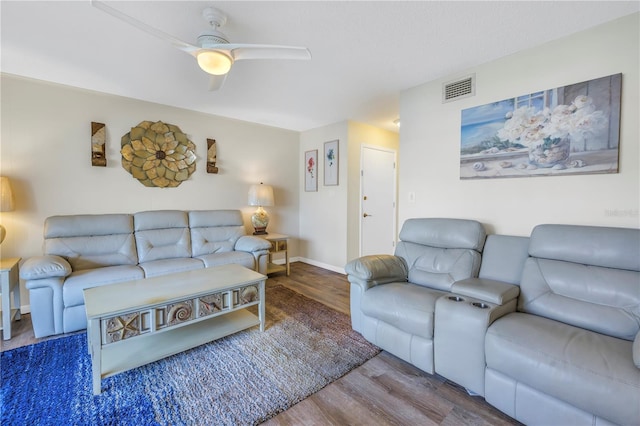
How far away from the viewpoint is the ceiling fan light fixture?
1.81m

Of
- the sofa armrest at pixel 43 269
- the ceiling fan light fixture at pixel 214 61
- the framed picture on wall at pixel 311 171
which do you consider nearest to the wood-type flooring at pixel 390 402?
the sofa armrest at pixel 43 269

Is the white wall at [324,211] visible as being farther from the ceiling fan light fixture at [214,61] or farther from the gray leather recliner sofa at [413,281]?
the ceiling fan light fixture at [214,61]

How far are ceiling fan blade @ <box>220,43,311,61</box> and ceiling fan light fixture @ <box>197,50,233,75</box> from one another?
0.04 meters

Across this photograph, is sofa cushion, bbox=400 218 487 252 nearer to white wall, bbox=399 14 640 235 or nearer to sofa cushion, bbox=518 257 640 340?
white wall, bbox=399 14 640 235

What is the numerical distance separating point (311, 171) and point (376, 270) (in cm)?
288

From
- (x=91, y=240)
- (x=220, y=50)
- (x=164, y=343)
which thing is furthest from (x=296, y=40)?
(x=91, y=240)

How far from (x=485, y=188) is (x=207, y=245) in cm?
315

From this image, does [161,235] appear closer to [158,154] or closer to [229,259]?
[229,259]

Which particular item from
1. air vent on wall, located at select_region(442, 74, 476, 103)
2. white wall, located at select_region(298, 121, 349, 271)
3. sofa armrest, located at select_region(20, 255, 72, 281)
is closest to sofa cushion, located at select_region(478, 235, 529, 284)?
air vent on wall, located at select_region(442, 74, 476, 103)

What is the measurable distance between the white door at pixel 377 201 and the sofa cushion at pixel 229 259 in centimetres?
186

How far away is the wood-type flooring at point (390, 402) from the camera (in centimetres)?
148

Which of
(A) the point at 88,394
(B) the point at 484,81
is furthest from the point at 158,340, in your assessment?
(B) the point at 484,81

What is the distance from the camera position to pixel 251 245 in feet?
11.5

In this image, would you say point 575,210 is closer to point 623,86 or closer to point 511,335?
point 623,86
